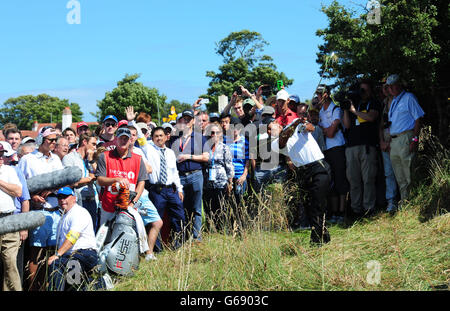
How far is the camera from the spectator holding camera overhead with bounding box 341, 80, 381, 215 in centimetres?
765

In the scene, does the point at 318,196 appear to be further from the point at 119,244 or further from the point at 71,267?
the point at 71,267

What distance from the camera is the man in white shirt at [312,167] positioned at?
6.11 metres

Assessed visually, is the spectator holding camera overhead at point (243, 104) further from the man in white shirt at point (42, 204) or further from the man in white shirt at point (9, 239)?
the man in white shirt at point (9, 239)

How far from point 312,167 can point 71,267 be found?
3.20m

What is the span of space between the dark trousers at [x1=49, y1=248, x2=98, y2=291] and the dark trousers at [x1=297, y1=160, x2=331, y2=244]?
2.75 metres

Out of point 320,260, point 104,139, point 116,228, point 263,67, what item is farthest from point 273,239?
point 263,67

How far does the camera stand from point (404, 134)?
23.9 ft

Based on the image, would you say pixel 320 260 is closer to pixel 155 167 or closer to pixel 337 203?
pixel 337 203

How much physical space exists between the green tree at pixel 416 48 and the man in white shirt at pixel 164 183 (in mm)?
3558

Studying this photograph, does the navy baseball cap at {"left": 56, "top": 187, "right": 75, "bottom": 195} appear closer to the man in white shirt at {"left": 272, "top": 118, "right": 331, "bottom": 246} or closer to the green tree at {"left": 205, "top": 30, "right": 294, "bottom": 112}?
the man in white shirt at {"left": 272, "top": 118, "right": 331, "bottom": 246}

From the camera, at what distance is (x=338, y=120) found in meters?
7.71

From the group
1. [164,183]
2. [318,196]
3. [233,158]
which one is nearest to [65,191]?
[164,183]

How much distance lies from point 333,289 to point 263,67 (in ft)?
147

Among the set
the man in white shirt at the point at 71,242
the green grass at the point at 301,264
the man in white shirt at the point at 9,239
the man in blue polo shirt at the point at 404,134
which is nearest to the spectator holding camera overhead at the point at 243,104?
the man in blue polo shirt at the point at 404,134
